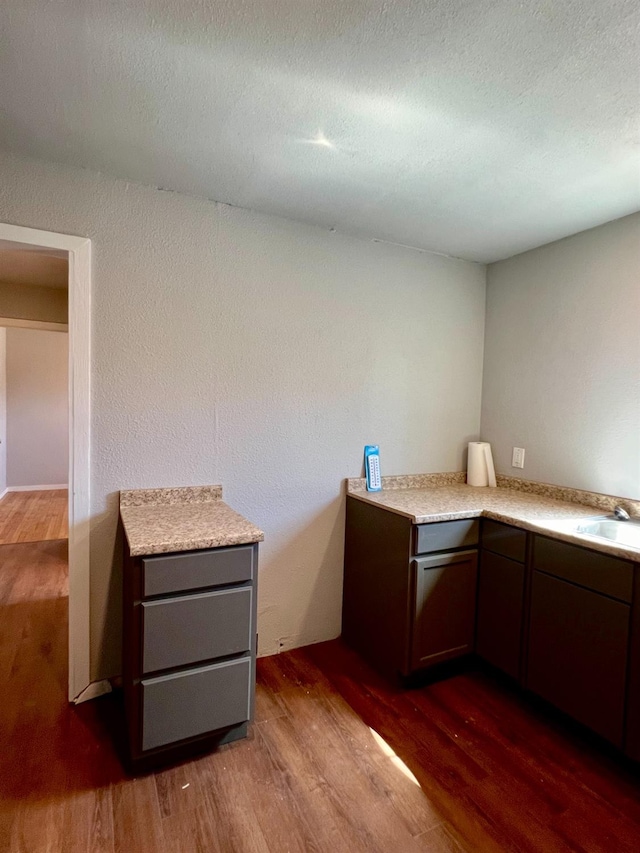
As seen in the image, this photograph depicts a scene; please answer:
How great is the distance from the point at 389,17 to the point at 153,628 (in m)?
1.91

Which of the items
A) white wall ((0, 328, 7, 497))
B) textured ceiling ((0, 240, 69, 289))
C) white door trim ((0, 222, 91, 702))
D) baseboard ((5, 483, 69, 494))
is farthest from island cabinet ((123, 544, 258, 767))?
baseboard ((5, 483, 69, 494))

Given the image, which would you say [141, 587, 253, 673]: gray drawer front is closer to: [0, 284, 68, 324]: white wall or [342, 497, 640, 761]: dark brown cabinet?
[342, 497, 640, 761]: dark brown cabinet

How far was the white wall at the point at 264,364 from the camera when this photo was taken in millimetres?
1916

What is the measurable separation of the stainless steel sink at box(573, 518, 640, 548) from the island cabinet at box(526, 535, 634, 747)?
271 mm

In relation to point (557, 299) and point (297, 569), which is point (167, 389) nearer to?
point (297, 569)

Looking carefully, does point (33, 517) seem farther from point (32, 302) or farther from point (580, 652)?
point (580, 652)

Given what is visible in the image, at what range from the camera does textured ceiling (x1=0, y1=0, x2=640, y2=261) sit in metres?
1.10

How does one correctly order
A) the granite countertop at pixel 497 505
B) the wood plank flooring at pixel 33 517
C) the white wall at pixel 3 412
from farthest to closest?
the white wall at pixel 3 412 < the wood plank flooring at pixel 33 517 < the granite countertop at pixel 497 505

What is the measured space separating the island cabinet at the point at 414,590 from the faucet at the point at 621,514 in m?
0.65

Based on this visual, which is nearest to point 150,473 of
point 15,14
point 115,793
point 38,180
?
point 115,793

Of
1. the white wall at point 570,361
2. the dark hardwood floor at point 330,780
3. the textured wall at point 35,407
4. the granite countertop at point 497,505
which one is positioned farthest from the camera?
the textured wall at point 35,407

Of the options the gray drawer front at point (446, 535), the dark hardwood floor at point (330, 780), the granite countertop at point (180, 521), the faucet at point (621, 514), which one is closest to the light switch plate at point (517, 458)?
the faucet at point (621, 514)

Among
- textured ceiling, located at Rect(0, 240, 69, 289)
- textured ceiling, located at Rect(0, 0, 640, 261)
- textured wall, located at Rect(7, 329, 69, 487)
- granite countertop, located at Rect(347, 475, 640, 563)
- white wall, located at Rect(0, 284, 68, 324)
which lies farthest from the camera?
textured wall, located at Rect(7, 329, 69, 487)

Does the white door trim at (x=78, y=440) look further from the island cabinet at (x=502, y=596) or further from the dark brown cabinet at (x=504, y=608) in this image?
the island cabinet at (x=502, y=596)
